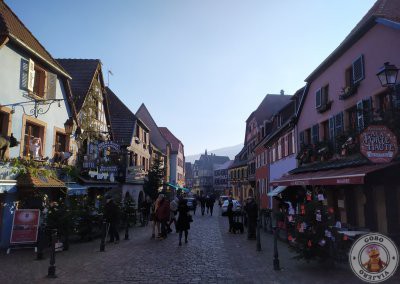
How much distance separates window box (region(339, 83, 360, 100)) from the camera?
15.1 meters

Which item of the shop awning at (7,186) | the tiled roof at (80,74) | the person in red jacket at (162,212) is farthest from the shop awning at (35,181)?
the tiled roof at (80,74)

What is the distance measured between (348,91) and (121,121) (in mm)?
20987

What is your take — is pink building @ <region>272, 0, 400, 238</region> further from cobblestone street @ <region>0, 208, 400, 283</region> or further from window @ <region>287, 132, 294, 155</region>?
window @ <region>287, 132, 294, 155</region>

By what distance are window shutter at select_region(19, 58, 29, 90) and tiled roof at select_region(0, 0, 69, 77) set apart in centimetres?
61

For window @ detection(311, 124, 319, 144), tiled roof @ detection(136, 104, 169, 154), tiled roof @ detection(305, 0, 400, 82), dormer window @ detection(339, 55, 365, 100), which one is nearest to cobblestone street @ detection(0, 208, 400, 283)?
dormer window @ detection(339, 55, 365, 100)

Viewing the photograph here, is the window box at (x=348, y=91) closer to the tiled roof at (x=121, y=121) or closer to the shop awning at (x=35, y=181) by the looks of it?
the shop awning at (x=35, y=181)

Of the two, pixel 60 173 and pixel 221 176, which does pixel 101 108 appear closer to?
pixel 60 173

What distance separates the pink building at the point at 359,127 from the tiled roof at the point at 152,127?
38025 mm

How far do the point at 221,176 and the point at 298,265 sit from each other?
308 feet

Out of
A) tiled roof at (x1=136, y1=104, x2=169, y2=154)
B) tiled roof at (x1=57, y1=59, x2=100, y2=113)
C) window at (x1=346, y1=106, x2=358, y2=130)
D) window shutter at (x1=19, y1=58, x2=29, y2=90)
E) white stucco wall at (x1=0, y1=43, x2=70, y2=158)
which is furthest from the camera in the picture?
tiled roof at (x1=136, y1=104, x2=169, y2=154)

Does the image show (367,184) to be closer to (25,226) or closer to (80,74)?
(25,226)

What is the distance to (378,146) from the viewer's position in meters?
8.58

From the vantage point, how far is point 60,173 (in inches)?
695

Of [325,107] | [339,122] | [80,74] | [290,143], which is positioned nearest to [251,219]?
[339,122]
